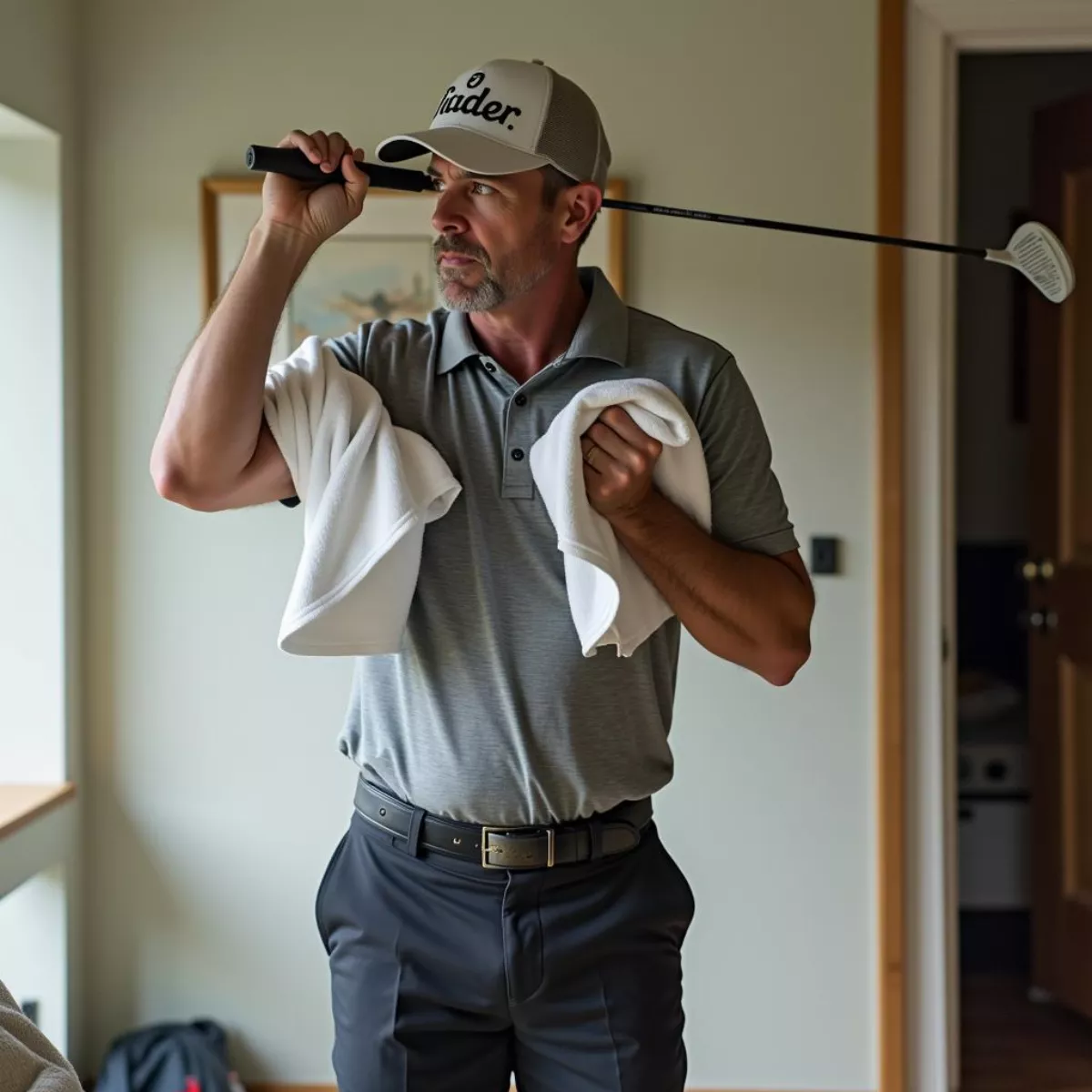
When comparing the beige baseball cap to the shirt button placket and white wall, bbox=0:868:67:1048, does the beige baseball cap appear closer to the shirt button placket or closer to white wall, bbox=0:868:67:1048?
the shirt button placket

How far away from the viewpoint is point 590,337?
1.48 m

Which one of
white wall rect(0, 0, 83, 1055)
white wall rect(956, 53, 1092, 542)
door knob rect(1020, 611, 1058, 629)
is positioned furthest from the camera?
white wall rect(956, 53, 1092, 542)

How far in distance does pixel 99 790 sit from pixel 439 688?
1447mm

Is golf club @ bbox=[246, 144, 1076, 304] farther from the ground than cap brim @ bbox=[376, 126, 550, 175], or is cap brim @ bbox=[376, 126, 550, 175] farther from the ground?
cap brim @ bbox=[376, 126, 550, 175]

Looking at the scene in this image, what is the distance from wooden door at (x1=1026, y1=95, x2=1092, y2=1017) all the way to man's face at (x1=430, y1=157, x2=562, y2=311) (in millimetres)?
2006

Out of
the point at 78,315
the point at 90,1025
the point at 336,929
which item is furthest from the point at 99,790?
the point at 336,929

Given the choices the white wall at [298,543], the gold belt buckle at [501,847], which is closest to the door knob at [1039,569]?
the white wall at [298,543]

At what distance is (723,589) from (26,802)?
5.07ft

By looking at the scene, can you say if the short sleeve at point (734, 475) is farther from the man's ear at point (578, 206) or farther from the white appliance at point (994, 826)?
the white appliance at point (994, 826)

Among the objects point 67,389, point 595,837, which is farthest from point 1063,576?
point 67,389

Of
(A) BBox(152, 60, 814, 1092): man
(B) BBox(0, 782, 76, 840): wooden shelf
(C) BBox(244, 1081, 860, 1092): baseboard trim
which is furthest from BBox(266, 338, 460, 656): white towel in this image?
(C) BBox(244, 1081, 860, 1092): baseboard trim

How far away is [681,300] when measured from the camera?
2529mm

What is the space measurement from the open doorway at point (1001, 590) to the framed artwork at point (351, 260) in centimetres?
156

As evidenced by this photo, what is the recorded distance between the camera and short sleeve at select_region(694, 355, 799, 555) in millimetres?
1471
